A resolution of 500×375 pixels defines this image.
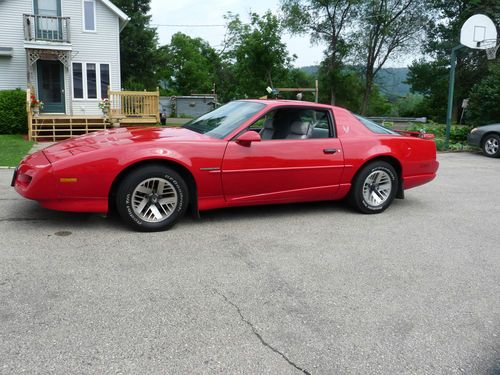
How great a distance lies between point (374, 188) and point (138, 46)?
129ft

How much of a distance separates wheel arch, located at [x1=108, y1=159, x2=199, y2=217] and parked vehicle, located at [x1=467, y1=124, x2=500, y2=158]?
10435 mm

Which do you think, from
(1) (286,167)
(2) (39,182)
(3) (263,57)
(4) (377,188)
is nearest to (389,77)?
(3) (263,57)

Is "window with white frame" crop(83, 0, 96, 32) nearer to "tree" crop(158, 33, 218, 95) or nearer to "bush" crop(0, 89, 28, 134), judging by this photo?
"bush" crop(0, 89, 28, 134)

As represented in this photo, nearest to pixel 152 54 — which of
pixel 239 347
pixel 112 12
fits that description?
pixel 112 12

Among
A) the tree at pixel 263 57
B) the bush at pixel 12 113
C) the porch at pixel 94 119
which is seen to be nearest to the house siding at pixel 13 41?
the porch at pixel 94 119

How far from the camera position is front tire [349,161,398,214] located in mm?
5793

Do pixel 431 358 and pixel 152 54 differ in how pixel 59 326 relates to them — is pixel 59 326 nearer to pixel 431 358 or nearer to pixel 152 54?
pixel 431 358

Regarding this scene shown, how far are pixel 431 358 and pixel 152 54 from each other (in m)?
42.4

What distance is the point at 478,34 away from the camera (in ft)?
42.7

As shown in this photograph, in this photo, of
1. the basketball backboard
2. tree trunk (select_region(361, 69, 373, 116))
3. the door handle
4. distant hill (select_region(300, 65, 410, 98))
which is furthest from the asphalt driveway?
distant hill (select_region(300, 65, 410, 98))

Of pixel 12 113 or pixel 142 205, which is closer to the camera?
pixel 142 205

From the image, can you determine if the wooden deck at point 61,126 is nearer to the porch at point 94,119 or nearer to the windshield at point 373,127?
the porch at point 94,119

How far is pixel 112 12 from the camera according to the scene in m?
22.0

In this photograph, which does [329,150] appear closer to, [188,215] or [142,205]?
[188,215]
